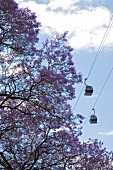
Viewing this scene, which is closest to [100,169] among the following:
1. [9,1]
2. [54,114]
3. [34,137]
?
[34,137]

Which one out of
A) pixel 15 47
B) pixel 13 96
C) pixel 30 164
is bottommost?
pixel 30 164

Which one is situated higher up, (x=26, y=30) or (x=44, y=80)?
(x=26, y=30)

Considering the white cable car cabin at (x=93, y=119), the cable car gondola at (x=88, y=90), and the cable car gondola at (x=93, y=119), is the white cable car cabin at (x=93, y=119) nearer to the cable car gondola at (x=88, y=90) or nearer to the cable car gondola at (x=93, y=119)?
the cable car gondola at (x=93, y=119)

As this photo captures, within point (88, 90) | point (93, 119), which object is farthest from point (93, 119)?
point (88, 90)

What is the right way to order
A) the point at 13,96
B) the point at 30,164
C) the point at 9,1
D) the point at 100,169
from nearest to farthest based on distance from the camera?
1. the point at 9,1
2. the point at 13,96
3. the point at 30,164
4. the point at 100,169

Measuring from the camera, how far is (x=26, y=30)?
12211 millimetres

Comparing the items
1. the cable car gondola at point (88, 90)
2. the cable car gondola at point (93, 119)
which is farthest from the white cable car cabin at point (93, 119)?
the cable car gondola at point (88, 90)

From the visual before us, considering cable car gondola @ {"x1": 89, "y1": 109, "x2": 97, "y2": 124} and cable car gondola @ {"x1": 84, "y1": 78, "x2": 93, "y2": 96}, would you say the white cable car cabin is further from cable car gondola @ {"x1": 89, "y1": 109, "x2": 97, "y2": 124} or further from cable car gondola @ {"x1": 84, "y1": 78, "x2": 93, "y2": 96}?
cable car gondola @ {"x1": 84, "y1": 78, "x2": 93, "y2": 96}

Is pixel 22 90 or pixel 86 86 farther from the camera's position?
pixel 86 86

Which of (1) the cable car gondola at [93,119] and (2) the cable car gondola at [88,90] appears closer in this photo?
(2) the cable car gondola at [88,90]

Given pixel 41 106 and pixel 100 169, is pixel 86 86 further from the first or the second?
pixel 100 169

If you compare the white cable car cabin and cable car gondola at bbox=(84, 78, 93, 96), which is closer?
cable car gondola at bbox=(84, 78, 93, 96)

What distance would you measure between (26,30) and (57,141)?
4.61 m

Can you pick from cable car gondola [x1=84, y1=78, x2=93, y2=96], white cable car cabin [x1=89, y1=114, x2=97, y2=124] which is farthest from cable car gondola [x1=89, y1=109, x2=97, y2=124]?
cable car gondola [x1=84, y1=78, x2=93, y2=96]
